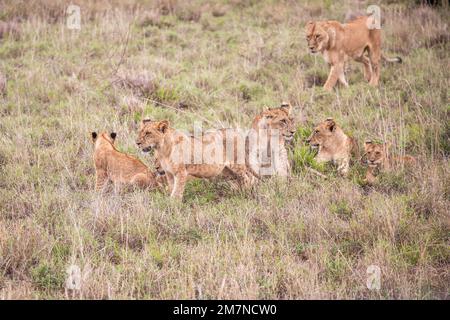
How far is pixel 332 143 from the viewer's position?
8.02m

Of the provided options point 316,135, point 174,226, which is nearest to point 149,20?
point 316,135

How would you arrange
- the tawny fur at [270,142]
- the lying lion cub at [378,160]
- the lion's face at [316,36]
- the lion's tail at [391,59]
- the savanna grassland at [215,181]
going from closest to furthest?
the savanna grassland at [215,181] < the lying lion cub at [378,160] < the tawny fur at [270,142] < the lion's face at [316,36] < the lion's tail at [391,59]

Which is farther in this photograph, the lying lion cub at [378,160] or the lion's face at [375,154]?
the lion's face at [375,154]

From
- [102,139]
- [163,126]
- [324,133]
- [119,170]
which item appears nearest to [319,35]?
[324,133]

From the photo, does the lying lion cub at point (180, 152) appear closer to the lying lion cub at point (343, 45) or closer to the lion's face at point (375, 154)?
the lion's face at point (375, 154)

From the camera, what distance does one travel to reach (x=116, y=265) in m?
5.39

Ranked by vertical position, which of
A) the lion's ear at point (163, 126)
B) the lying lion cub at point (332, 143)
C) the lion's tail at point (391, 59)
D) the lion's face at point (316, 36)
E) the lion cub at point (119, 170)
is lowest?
the lion cub at point (119, 170)

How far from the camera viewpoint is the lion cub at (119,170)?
7.20 metres

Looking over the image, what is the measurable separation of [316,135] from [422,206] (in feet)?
7.19

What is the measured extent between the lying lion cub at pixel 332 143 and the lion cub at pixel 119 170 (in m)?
2.25

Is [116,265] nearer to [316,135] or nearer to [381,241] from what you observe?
[381,241]

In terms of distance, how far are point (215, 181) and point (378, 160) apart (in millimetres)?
2022

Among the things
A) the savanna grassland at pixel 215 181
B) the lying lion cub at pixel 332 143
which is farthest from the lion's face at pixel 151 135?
the lying lion cub at pixel 332 143
